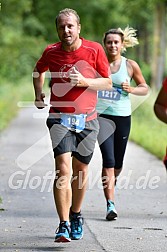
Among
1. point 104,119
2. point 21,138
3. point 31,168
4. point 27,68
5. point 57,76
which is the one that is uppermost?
point 57,76

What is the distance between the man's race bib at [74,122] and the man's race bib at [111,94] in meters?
1.98

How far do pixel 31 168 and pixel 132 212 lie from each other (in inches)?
192

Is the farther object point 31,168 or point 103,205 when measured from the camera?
point 31,168

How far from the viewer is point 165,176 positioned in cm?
1403

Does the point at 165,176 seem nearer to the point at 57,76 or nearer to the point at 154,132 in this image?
the point at 57,76

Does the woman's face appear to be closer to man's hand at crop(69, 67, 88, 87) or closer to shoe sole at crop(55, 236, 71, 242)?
man's hand at crop(69, 67, 88, 87)

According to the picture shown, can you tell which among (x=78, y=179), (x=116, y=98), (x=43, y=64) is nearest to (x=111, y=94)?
(x=116, y=98)

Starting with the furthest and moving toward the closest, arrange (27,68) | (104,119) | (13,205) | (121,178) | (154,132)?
(27,68)
(154,132)
(121,178)
(13,205)
(104,119)

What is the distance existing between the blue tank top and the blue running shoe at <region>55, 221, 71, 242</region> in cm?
245

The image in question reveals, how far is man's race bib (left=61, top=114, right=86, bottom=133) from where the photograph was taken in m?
7.99

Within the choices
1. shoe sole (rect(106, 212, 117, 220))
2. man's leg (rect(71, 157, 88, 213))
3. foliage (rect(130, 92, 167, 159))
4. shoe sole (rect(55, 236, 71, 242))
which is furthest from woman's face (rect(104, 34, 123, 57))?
foliage (rect(130, 92, 167, 159))

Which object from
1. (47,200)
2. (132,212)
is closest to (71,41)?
(132,212)

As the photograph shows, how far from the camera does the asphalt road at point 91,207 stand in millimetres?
8031

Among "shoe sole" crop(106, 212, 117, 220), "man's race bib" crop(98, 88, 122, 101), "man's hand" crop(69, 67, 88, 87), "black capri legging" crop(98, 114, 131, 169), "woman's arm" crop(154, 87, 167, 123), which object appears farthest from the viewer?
"man's race bib" crop(98, 88, 122, 101)
